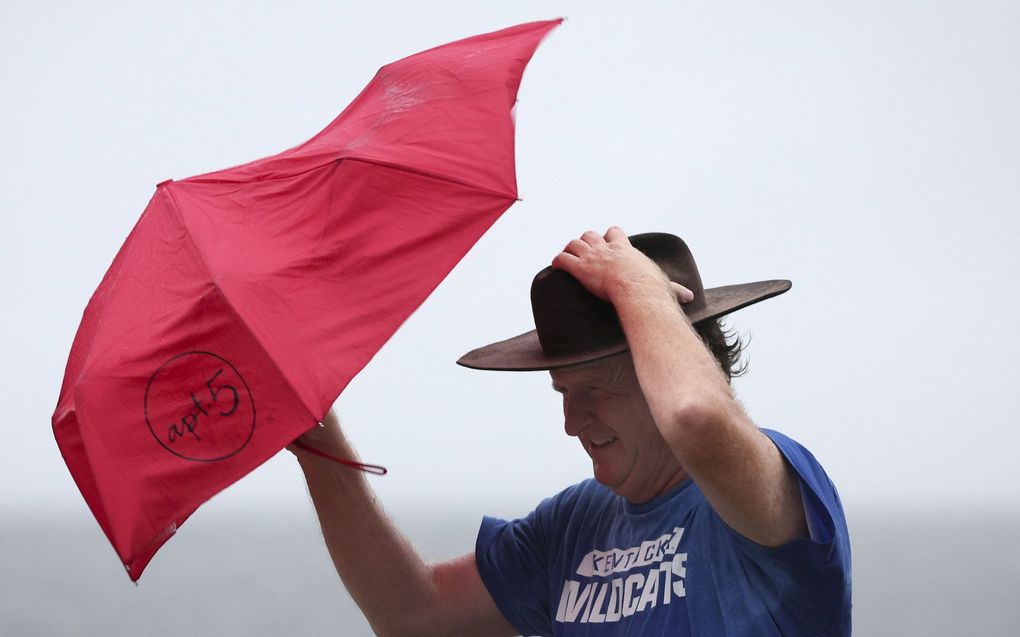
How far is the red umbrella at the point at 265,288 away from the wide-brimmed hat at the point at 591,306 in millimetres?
269

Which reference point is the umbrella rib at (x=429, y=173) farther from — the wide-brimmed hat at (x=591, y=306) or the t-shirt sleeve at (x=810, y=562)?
the t-shirt sleeve at (x=810, y=562)

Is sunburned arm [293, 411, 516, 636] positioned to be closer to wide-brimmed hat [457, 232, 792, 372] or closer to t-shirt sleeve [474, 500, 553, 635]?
t-shirt sleeve [474, 500, 553, 635]

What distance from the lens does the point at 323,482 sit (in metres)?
2.92

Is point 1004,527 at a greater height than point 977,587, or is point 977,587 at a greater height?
point 977,587

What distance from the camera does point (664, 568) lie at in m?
2.52

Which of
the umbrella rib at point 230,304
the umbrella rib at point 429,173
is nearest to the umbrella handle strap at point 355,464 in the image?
the umbrella rib at point 230,304

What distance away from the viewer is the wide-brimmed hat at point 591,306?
8.62 ft

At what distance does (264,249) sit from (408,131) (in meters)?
0.40

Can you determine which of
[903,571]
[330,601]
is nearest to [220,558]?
[330,601]

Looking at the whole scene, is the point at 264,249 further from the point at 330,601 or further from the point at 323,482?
the point at 330,601

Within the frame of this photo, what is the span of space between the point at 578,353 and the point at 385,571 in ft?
2.32

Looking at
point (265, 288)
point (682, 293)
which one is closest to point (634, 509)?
point (682, 293)

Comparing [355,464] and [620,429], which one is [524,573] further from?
[355,464]

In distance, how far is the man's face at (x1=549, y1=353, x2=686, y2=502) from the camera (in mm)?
2680
